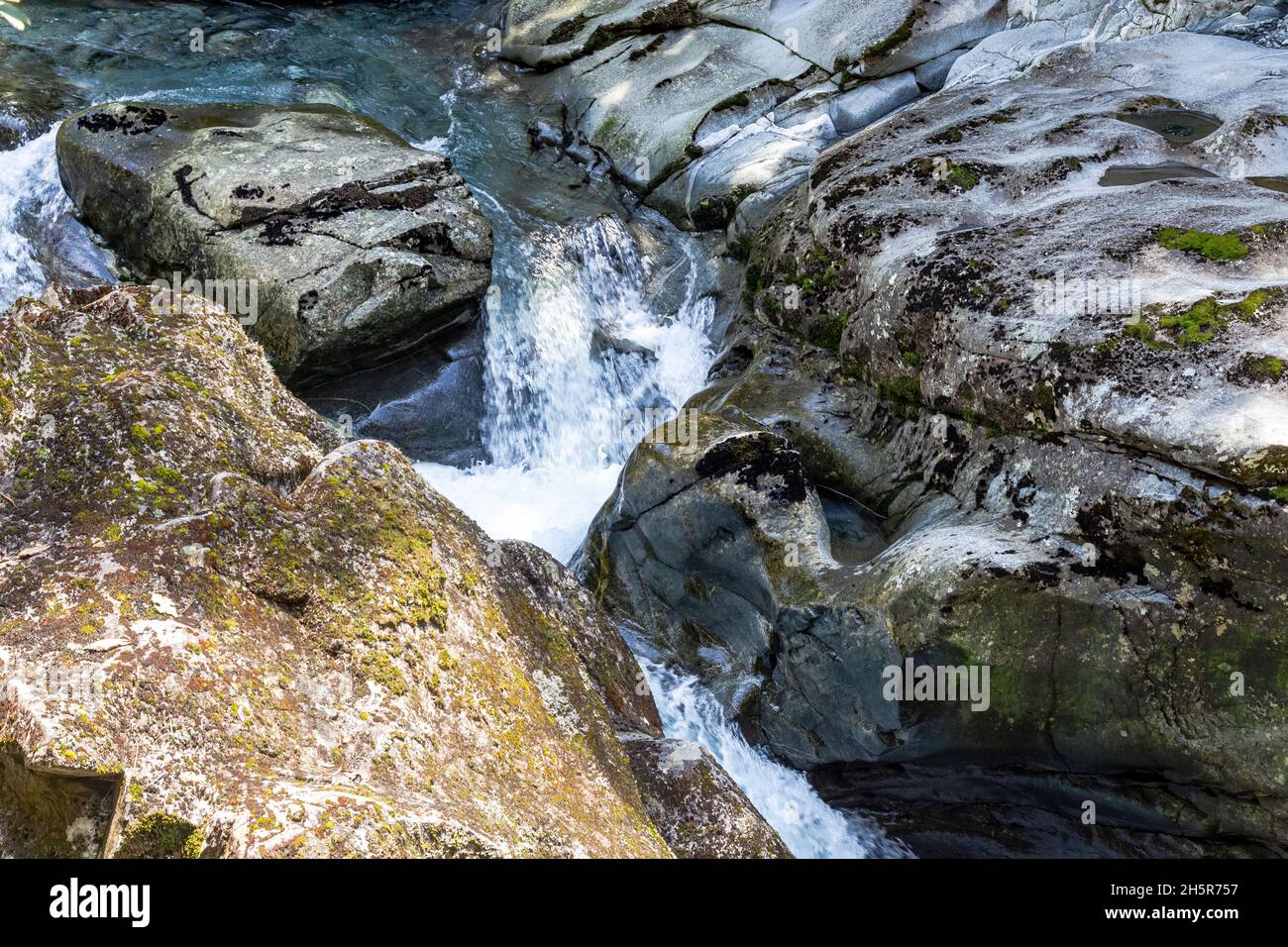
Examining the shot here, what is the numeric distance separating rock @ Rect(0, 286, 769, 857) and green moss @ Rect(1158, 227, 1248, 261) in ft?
20.9

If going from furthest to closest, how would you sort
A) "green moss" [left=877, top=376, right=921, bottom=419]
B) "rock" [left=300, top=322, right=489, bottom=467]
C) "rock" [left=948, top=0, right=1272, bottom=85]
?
"rock" [left=948, top=0, right=1272, bottom=85] < "rock" [left=300, top=322, right=489, bottom=467] < "green moss" [left=877, top=376, right=921, bottom=419]

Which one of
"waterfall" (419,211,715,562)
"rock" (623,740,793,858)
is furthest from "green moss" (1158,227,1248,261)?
"rock" (623,740,793,858)

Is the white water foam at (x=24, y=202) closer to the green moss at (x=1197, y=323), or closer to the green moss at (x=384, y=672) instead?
the green moss at (x=384, y=672)

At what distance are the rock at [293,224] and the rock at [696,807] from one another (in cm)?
767

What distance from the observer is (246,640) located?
457 centimetres

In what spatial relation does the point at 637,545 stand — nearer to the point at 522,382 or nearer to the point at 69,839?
the point at 522,382

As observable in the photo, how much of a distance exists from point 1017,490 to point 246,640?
625cm

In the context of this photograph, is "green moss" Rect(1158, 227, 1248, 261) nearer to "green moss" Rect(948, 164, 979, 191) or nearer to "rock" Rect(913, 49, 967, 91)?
"green moss" Rect(948, 164, 979, 191)

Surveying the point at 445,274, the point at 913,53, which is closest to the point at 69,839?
the point at 445,274

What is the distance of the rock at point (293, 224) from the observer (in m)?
11.9

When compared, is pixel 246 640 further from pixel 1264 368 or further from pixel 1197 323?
pixel 1197 323

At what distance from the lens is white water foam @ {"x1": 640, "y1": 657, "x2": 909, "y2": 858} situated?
8.82 metres

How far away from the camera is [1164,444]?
24.7 feet
